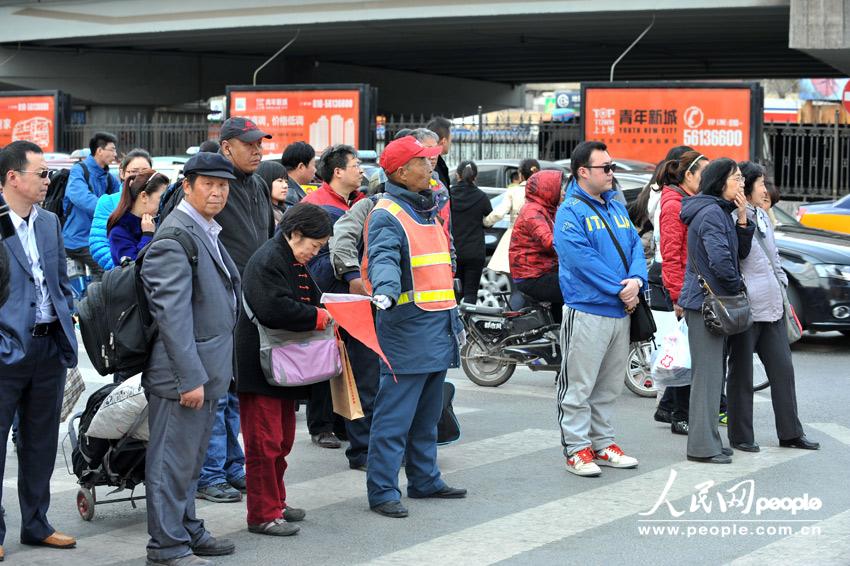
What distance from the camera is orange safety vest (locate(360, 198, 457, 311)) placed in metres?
6.58

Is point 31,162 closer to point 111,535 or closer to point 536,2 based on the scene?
point 111,535

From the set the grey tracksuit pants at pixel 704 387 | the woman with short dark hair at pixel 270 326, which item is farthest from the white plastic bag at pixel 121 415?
the grey tracksuit pants at pixel 704 387

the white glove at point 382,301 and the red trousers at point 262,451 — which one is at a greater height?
the white glove at point 382,301

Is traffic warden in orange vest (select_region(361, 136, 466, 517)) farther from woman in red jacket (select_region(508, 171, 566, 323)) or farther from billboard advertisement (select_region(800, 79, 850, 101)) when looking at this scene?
billboard advertisement (select_region(800, 79, 850, 101))

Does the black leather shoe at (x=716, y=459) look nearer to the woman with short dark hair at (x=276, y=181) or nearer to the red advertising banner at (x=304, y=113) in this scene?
the woman with short dark hair at (x=276, y=181)

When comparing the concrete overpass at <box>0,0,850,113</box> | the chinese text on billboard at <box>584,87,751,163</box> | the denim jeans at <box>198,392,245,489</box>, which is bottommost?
the denim jeans at <box>198,392,245,489</box>

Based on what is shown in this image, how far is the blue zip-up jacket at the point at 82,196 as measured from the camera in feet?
39.8

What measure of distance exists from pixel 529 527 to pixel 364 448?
5.43ft

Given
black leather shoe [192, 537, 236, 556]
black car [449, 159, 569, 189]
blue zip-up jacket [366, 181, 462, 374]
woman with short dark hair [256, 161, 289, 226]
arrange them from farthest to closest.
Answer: black car [449, 159, 569, 189] → woman with short dark hair [256, 161, 289, 226] → blue zip-up jacket [366, 181, 462, 374] → black leather shoe [192, 537, 236, 556]

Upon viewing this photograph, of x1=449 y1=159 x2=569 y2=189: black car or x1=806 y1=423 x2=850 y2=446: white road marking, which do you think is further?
x1=449 y1=159 x2=569 y2=189: black car

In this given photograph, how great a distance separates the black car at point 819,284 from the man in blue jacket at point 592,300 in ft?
17.2

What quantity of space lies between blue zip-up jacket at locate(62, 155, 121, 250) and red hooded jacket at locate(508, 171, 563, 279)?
456cm

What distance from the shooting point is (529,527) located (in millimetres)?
6348

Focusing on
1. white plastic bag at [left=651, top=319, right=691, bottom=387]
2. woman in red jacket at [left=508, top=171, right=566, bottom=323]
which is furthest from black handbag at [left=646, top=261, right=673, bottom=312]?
white plastic bag at [left=651, top=319, right=691, bottom=387]
